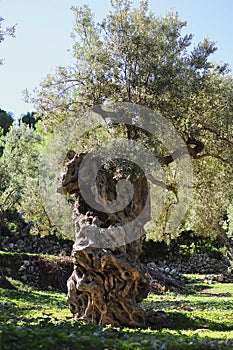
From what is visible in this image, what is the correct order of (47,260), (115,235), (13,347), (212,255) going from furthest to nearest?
(212,255) < (47,260) < (115,235) < (13,347)

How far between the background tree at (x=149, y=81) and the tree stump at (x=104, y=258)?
6.75 feet

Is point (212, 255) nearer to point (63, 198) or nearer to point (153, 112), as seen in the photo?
point (63, 198)

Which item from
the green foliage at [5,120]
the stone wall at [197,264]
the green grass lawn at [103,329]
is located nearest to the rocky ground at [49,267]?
the stone wall at [197,264]

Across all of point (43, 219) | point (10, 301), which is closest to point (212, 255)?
point (43, 219)

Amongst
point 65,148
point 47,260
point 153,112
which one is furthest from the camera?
point 47,260

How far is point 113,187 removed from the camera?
1366cm

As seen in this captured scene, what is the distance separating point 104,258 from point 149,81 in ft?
20.3

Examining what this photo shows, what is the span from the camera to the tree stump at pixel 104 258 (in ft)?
40.6

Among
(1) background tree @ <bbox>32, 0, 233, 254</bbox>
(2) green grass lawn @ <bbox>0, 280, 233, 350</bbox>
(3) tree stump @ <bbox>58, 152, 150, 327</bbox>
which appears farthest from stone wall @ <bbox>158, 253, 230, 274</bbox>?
(3) tree stump @ <bbox>58, 152, 150, 327</bbox>

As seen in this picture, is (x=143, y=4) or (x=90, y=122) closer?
(x=90, y=122)

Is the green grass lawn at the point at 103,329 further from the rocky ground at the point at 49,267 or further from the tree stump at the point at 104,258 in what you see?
the rocky ground at the point at 49,267

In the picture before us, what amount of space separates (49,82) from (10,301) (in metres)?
7.98

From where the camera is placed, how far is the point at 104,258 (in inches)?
483

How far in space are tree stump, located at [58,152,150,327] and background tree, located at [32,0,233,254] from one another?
2058 millimetres
